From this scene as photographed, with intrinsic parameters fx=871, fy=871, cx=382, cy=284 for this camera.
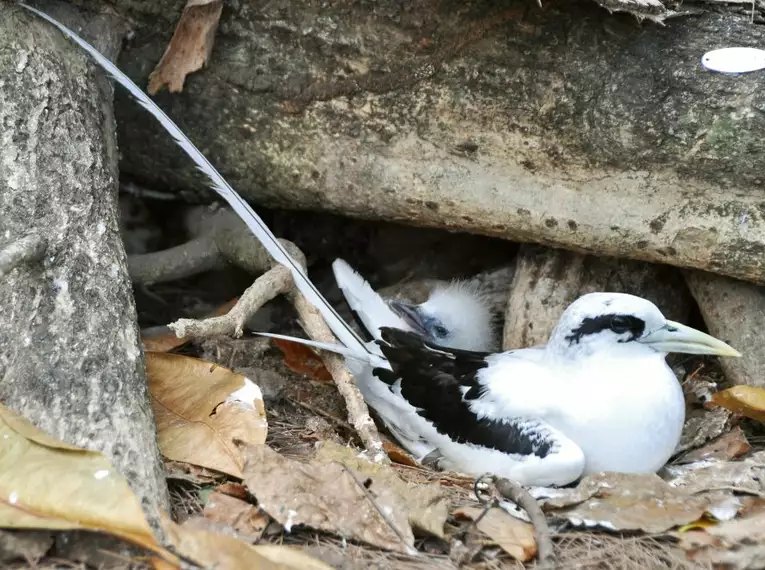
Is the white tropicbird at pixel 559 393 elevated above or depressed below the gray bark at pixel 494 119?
below

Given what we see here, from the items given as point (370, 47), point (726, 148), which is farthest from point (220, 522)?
point (726, 148)

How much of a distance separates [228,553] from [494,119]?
1894mm

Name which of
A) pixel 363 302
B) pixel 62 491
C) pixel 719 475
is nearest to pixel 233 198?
pixel 363 302

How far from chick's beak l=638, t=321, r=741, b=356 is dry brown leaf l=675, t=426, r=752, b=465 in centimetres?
38

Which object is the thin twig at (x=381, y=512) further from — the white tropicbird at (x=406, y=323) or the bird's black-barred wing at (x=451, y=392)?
the white tropicbird at (x=406, y=323)

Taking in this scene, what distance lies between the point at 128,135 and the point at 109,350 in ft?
5.34

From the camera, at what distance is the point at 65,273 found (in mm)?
2670

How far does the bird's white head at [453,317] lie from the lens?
3.97 m

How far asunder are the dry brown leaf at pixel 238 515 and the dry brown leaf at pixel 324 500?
5 centimetres

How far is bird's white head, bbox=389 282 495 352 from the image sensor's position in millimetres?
3969

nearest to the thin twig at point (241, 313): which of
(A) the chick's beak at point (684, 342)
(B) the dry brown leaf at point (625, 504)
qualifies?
(B) the dry brown leaf at point (625, 504)

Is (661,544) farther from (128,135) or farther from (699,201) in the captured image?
(128,135)

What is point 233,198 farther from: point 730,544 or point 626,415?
point 730,544

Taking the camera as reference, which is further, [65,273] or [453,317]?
[453,317]
